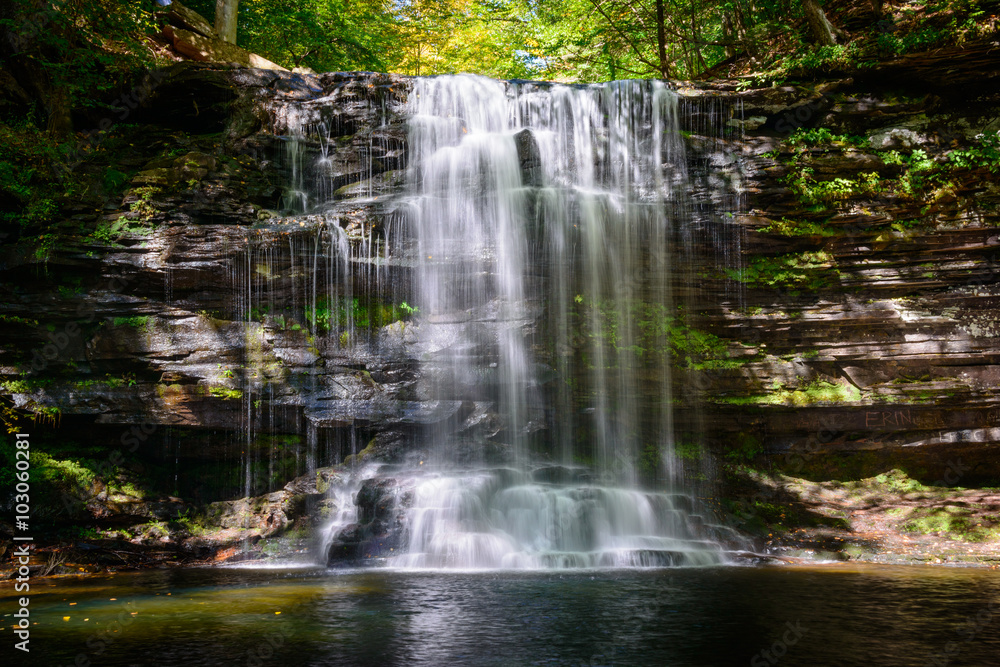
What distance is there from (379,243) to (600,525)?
6.08 meters

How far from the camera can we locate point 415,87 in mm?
12164

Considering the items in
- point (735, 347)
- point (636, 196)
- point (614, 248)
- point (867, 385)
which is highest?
point (636, 196)

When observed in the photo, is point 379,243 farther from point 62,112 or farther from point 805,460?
point 805,460

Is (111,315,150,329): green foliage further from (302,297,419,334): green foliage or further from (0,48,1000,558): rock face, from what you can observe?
(302,297,419,334): green foliage

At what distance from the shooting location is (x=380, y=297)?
11.4 m

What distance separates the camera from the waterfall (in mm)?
10914

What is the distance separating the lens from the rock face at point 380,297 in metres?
10.1

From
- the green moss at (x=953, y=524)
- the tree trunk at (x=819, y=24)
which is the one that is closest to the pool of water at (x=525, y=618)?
the green moss at (x=953, y=524)

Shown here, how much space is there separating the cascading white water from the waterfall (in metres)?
0.03

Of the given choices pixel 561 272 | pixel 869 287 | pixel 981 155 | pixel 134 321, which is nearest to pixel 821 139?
pixel 981 155

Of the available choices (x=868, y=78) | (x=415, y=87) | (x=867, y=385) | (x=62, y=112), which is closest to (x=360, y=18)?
(x=415, y=87)

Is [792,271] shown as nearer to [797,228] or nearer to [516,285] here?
[797,228]

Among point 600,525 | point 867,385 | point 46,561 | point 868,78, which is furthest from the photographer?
point 868,78

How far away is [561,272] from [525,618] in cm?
688
